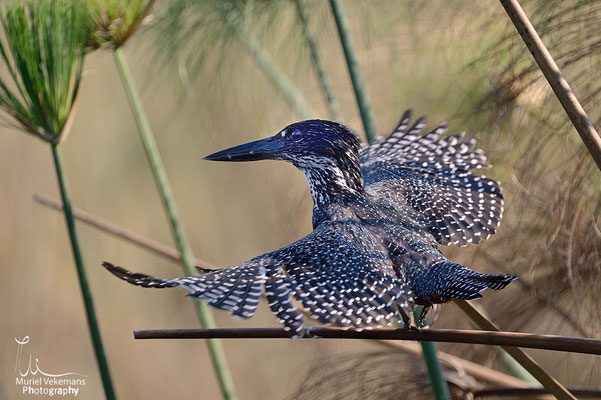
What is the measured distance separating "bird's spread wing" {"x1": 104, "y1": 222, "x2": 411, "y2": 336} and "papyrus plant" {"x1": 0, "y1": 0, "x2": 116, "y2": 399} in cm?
22

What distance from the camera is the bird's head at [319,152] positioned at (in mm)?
1301

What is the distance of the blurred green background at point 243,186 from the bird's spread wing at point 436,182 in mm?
164

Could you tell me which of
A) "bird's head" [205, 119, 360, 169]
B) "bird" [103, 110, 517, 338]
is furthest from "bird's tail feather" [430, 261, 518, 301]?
"bird's head" [205, 119, 360, 169]

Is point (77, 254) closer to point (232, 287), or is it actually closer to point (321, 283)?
point (232, 287)

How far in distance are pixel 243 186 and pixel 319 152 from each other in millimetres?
2323

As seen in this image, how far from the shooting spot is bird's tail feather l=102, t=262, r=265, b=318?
105cm

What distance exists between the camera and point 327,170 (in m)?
1.33

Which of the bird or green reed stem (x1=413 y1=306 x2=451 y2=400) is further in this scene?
green reed stem (x1=413 y1=306 x2=451 y2=400)

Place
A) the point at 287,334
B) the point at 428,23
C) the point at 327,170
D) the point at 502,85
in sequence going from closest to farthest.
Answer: the point at 287,334, the point at 327,170, the point at 502,85, the point at 428,23

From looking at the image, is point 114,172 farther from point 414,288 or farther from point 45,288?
point 414,288

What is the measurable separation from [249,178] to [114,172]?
58 centimetres

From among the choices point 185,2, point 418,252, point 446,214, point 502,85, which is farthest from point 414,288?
point 185,2

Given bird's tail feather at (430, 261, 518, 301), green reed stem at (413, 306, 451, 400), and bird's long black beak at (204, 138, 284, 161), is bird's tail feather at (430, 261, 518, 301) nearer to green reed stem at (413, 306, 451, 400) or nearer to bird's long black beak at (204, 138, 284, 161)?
green reed stem at (413, 306, 451, 400)

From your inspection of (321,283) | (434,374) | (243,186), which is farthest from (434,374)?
(243,186)
